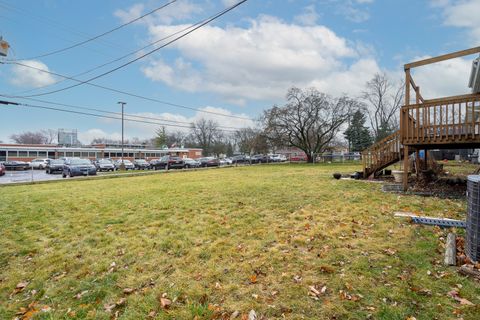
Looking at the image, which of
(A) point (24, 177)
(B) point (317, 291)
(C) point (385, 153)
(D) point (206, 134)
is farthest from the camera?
(D) point (206, 134)

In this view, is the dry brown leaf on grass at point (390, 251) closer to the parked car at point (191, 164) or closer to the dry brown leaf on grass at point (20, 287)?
the dry brown leaf on grass at point (20, 287)

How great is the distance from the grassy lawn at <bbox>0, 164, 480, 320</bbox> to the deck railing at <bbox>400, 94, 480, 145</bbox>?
2113 mm

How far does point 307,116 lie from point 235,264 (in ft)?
98.4

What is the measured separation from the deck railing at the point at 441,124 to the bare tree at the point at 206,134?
189 feet

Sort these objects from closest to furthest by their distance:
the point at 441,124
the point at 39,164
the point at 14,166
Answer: the point at 441,124, the point at 14,166, the point at 39,164

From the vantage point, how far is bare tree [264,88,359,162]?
102ft

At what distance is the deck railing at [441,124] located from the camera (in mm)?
6633

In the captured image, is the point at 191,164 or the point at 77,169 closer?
the point at 77,169

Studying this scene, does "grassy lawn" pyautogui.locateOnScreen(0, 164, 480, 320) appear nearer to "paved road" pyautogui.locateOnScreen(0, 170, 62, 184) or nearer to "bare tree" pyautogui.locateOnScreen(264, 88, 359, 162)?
"paved road" pyautogui.locateOnScreen(0, 170, 62, 184)

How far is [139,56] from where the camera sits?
29.2 ft

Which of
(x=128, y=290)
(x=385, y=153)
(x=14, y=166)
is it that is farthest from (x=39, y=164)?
(x=128, y=290)

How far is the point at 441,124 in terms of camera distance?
23.2 ft

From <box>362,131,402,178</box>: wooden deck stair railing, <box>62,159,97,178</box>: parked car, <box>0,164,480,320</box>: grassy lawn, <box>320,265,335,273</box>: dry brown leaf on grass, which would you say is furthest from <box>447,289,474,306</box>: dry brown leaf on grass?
<box>62,159,97,178</box>: parked car

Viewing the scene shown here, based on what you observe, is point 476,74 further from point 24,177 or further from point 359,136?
point 359,136
